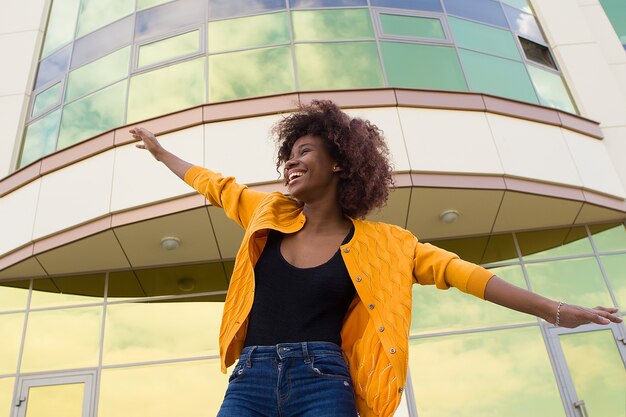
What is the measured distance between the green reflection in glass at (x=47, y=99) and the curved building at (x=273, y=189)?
4cm

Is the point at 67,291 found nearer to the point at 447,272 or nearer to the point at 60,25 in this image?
the point at 60,25

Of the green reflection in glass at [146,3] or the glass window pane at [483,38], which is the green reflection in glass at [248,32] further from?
the glass window pane at [483,38]

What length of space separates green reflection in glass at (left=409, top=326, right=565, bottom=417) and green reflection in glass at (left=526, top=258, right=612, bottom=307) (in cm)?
79

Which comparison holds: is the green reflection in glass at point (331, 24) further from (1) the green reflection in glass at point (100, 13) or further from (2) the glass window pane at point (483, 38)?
(1) the green reflection in glass at point (100, 13)

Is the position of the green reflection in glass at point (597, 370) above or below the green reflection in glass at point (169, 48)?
below

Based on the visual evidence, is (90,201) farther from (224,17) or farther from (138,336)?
(224,17)

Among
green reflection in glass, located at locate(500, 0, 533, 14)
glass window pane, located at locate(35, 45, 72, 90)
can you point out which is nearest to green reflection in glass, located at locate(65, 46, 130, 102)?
glass window pane, located at locate(35, 45, 72, 90)

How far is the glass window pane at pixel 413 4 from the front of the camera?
9.42 meters

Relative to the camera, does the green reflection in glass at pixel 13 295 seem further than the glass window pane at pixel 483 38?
No

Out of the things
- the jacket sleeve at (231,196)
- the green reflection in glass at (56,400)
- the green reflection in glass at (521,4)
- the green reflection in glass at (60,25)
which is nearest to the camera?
the jacket sleeve at (231,196)

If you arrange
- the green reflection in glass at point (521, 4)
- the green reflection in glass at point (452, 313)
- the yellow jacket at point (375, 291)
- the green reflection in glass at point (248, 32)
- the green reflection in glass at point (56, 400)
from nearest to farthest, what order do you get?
the yellow jacket at point (375, 291) < the green reflection in glass at point (56, 400) < the green reflection in glass at point (452, 313) < the green reflection in glass at point (248, 32) < the green reflection in glass at point (521, 4)

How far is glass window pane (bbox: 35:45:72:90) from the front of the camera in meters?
9.96

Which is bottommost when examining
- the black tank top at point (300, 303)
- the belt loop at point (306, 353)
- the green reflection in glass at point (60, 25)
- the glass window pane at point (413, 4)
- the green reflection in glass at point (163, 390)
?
the belt loop at point (306, 353)

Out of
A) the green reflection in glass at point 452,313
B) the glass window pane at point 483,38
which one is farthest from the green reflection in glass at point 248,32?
the green reflection in glass at point 452,313
